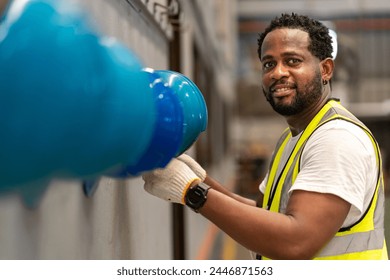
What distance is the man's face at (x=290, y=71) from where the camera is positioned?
58.2 inches

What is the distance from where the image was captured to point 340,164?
1.31 meters

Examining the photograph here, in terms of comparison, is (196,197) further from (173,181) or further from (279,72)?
(279,72)

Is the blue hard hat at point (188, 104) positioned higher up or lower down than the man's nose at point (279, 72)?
lower down

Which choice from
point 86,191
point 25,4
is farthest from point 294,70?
point 25,4

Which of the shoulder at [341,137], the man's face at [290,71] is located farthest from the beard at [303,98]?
the shoulder at [341,137]

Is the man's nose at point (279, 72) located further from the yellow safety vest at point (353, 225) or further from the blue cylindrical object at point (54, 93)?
the blue cylindrical object at point (54, 93)

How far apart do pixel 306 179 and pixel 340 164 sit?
0.31 feet

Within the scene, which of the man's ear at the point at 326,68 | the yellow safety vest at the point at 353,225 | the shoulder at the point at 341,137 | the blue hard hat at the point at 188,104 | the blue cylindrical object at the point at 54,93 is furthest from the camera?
the man's ear at the point at 326,68

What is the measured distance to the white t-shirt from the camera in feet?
4.26

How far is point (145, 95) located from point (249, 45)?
583 inches

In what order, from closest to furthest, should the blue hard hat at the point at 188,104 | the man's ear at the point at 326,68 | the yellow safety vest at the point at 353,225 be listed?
the blue hard hat at the point at 188,104
the yellow safety vest at the point at 353,225
the man's ear at the point at 326,68

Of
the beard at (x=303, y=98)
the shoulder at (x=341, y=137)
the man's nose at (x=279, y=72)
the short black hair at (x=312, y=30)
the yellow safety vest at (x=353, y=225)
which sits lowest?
the yellow safety vest at (x=353, y=225)

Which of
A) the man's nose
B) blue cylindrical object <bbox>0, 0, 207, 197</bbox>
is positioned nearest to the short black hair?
the man's nose
